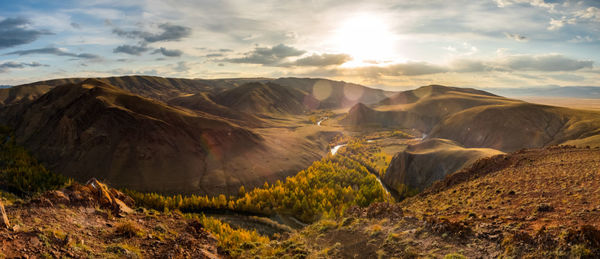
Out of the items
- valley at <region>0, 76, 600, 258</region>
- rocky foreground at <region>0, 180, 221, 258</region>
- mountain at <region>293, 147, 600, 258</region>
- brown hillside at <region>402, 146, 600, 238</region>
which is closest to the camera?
mountain at <region>293, 147, 600, 258</region>

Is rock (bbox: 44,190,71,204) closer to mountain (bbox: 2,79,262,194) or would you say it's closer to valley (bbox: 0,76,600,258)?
valley (bbox: 0,76,600,258)

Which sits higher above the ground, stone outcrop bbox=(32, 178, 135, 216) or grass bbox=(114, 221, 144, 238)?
stone outcrop bbox=(32, 178, 135, 216)

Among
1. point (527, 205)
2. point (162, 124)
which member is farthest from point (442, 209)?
point (162, 124)

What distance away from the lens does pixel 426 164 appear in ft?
251

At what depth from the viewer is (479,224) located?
20297 millimetres

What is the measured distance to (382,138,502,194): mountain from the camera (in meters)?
67.8

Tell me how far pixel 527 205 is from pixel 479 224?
24.3 feet

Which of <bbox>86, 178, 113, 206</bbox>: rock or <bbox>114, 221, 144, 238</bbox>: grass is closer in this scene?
<bbox>114, 221, 144, 238</bbox>: grass

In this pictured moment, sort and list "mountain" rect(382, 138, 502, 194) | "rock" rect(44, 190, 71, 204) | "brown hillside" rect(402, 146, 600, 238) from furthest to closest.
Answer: "mountain" rect(382, 138, 502, 194), "rock" rect(44, 190, 71, 204), "brown hillside" rect(402, 146, 600, 238)

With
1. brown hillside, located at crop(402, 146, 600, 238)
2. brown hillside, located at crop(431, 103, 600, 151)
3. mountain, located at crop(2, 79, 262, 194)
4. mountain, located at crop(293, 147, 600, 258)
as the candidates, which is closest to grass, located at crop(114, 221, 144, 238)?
mountain, located at crop(293, 147, 600, 258)

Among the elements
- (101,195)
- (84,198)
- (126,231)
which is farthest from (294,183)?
(126,231)

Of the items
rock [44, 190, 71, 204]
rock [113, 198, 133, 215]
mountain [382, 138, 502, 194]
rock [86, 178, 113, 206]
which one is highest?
rock [44, 190, 71, 204]

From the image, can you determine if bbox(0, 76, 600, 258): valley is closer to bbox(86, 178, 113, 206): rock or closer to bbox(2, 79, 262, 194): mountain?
bbox(2, 79, 262, 194): mountain

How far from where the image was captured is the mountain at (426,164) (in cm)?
6781
